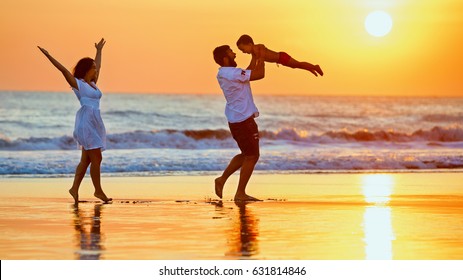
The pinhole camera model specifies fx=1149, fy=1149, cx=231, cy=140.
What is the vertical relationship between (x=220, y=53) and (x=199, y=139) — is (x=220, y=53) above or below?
below

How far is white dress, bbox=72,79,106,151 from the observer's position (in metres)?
11.5

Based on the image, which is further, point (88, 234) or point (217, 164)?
point (217, 164)

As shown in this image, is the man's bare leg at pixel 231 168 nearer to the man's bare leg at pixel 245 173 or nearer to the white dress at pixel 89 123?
the man's bare leg at pixel 245 173

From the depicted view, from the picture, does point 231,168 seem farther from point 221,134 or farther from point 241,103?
point 221,134

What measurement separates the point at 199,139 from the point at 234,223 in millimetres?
20288

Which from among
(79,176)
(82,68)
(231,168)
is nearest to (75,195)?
(79,176)

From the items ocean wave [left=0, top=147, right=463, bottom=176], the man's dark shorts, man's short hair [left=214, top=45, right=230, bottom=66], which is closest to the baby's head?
man's short hair [left=214, top=45, right=230, bottom=66]

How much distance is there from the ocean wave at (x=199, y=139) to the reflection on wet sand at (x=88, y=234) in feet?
51.1

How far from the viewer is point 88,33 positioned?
38406 millimetres

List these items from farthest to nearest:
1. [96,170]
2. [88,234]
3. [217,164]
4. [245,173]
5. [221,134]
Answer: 1. [221,134]
2. [217,164]
3. [245,173]
4. [96,170]
5. [88,234]

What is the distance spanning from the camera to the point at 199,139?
98.1 feet

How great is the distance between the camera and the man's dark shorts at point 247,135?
11.7 meters
